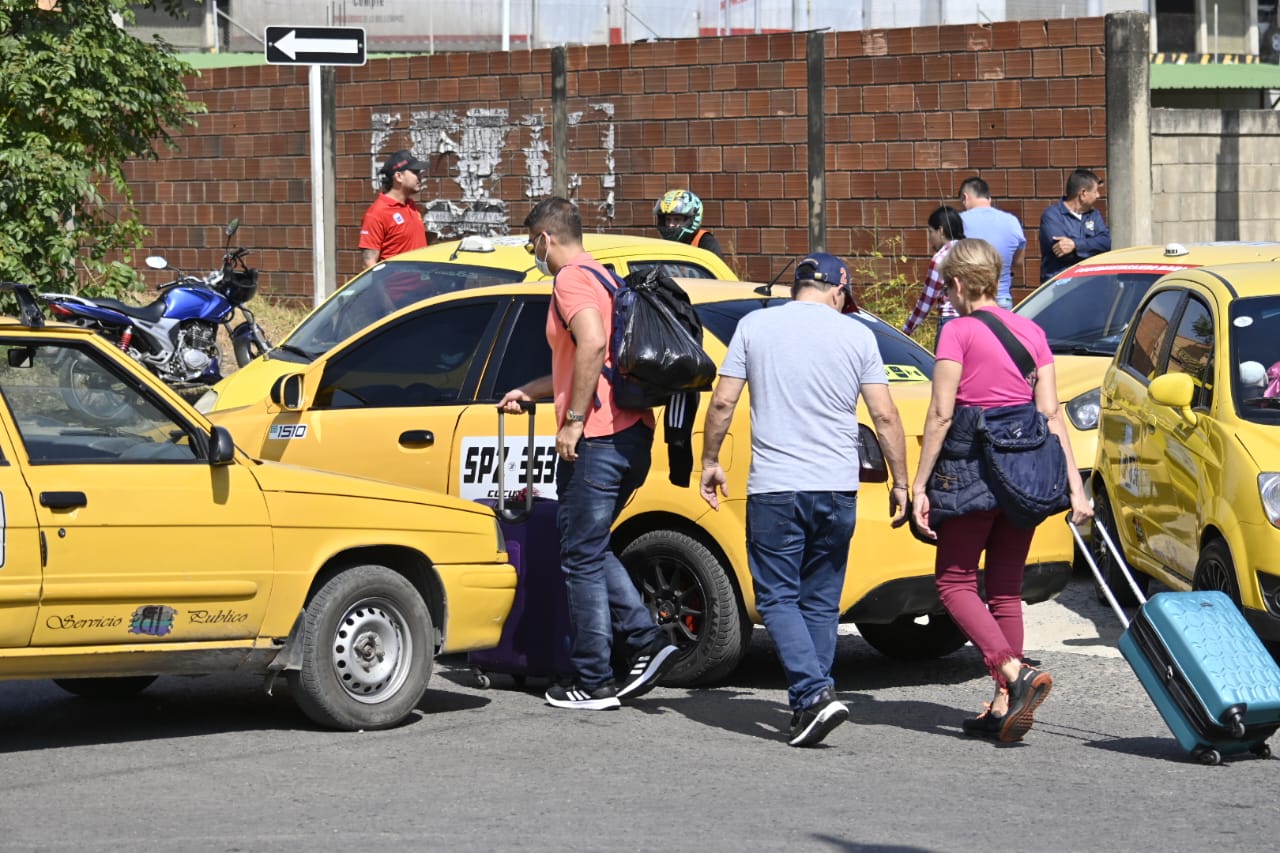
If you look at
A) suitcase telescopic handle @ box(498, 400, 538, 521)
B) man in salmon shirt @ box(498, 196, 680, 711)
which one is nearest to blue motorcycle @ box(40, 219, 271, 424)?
suitcase telescopic handle @ box(498, 400, 538, 521)

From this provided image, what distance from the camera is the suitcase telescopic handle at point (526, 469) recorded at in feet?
26.0

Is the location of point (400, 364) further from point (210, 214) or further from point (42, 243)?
point (210, 214)

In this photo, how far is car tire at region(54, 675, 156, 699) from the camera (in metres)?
7.93

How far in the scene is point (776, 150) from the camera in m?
16.9

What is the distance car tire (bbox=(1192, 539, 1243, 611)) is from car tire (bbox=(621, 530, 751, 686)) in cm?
194

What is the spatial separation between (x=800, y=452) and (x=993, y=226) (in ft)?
21.1

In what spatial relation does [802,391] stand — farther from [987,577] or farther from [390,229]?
[390,229]

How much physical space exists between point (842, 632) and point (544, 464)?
7.11ft

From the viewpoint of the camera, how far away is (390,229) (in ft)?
42.9

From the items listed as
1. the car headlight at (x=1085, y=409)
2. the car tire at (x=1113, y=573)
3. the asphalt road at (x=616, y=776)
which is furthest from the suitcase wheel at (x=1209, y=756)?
the car headlight at (x=1085, y=409)

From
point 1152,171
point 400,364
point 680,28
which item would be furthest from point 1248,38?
point 400,364

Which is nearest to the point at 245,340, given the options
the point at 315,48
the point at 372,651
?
the point at 315,48

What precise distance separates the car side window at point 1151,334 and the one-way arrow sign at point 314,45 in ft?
18.4

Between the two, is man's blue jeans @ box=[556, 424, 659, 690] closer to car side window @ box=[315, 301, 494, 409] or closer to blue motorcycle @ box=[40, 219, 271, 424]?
car side window @ box=[315, 301, 494, 409]
